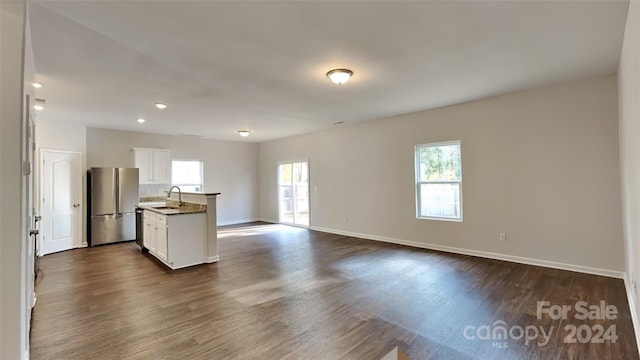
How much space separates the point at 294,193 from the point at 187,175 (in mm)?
3047

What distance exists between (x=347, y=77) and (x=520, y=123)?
2936 millimetres

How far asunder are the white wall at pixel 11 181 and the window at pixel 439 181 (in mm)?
5487

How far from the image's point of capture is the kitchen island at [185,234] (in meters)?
4.59

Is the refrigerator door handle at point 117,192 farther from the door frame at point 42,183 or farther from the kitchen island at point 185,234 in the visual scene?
the kitchen island at point 185,234

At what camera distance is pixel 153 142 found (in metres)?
7.69

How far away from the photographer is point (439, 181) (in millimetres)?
5602

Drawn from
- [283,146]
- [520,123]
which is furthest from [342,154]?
[520,123]

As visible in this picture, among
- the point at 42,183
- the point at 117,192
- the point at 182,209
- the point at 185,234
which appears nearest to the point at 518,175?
the point at 185,234

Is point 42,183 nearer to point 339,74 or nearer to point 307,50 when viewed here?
point 307,50

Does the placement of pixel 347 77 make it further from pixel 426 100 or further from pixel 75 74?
pixel 75 74

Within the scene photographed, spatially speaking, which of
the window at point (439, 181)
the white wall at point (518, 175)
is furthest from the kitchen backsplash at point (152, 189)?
the window at point (439, 181)

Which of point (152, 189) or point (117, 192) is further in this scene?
point (152, 189)

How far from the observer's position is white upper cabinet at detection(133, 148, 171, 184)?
7.27 m

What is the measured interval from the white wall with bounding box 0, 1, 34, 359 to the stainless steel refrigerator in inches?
208
